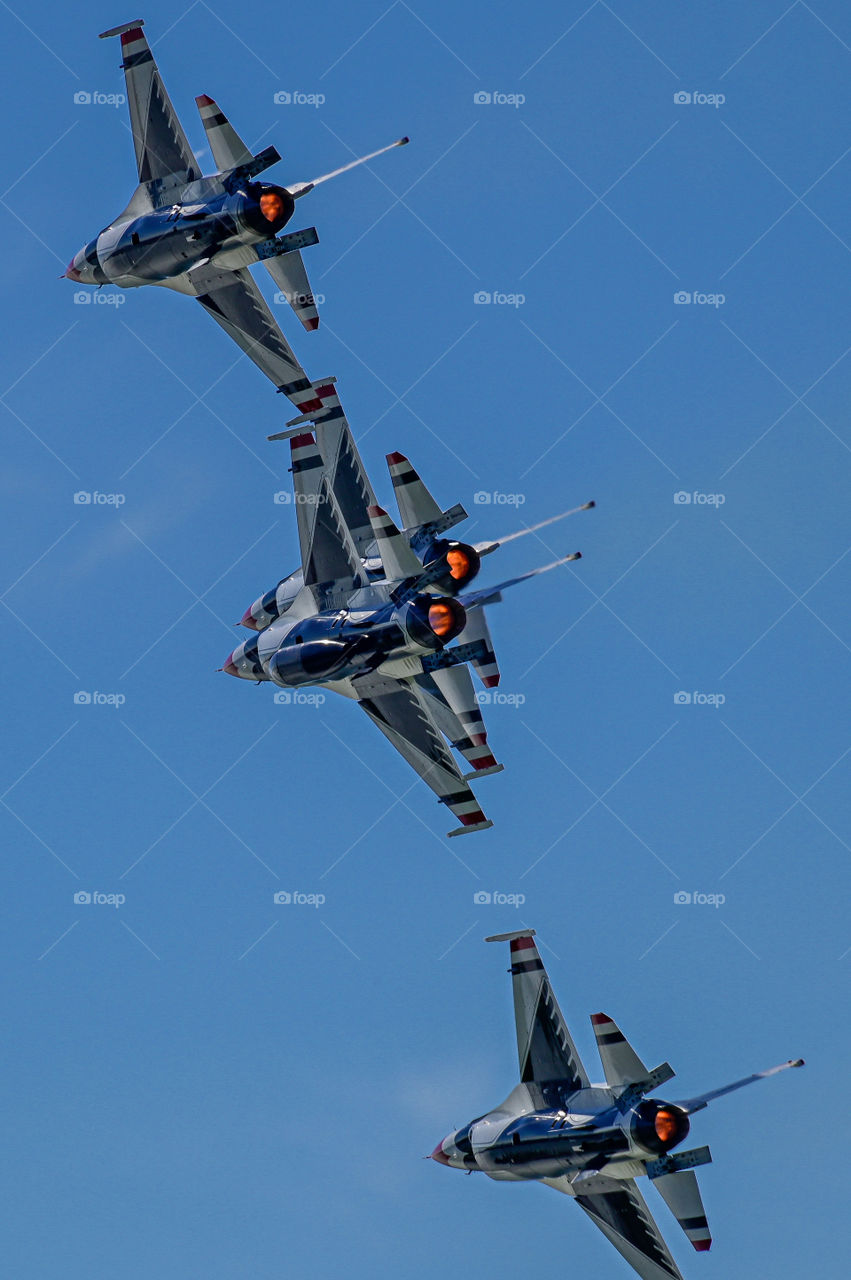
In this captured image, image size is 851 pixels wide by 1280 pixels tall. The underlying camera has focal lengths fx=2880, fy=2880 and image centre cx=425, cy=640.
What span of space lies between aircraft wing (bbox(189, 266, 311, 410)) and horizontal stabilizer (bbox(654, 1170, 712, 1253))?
963 inches

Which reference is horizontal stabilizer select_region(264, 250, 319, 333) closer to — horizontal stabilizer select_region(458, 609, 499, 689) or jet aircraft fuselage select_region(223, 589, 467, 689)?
jet aircraft fuselage select_region(223, 589, 467, 689)

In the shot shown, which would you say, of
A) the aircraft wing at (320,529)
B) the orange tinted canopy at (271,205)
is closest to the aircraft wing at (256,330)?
the aircraft wing at (320,529)

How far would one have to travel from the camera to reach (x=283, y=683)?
75.6 m

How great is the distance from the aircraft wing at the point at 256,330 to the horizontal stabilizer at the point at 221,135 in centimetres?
557

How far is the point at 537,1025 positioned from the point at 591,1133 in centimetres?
494

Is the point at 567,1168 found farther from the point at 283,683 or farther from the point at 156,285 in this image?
the point at 156,285

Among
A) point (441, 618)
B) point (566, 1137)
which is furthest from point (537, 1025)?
point (441, 618)

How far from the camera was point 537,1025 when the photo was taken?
78062 mm

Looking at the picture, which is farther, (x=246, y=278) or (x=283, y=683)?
(x=246, y=278)

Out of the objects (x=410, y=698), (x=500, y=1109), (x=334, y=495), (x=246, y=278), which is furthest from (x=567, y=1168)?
(x=246, y=278)

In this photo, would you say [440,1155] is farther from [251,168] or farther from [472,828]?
[251,168]

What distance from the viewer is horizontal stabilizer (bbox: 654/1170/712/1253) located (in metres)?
72.2

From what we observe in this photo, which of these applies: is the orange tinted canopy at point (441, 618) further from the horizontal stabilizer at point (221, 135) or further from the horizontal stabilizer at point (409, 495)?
the horizontal stabilizer at point (221, 135)

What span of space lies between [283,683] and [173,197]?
1417 centimetres
